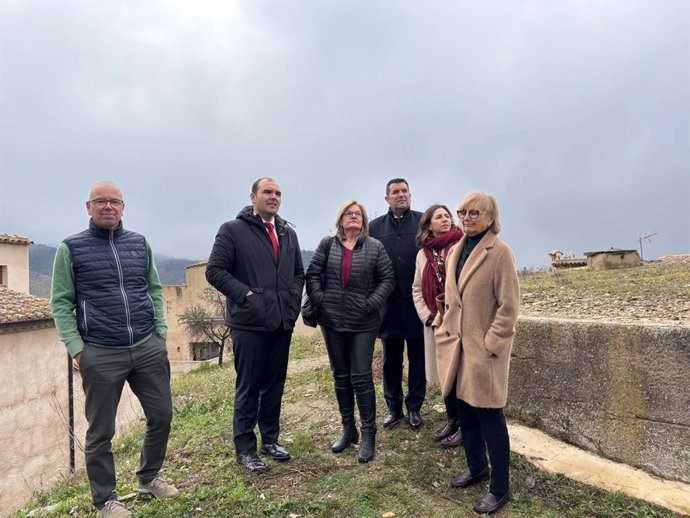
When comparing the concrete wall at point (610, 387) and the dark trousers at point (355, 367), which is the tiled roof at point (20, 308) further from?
the concrete wall at point (610, 387)

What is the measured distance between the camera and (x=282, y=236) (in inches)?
142

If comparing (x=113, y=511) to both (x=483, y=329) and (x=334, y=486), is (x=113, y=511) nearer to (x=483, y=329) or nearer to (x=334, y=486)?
(x=334, y=486)

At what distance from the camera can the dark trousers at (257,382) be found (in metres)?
3.40

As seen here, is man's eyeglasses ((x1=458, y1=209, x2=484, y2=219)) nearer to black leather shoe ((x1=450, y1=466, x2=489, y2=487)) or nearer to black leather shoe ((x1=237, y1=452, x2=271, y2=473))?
black leather shoe ((x1=450, y1=466, x2=489, y2=487))

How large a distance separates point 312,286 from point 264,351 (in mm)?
634

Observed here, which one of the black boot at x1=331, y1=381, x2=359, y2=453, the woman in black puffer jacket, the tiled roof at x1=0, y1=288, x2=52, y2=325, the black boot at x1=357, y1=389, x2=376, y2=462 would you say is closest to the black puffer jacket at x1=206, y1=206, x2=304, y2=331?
the woman in black puffer jacket

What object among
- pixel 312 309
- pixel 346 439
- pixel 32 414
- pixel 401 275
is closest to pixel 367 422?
pixel 346 439

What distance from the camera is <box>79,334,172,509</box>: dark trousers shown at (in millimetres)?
2867

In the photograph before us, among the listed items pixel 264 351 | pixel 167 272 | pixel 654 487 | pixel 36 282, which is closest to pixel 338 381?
pixel 264 351

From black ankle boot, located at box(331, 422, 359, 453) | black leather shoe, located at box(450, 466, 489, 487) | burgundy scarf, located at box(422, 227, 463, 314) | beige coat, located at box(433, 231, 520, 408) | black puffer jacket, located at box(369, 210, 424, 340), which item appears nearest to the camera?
Result: beige coat, located at box(433, 231, 520, 408)

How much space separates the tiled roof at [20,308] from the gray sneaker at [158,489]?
8.76 m

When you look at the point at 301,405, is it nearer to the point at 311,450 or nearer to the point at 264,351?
the point at 311,450

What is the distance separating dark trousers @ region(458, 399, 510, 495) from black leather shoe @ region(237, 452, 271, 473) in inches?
61.2

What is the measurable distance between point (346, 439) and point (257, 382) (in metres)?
0.94
